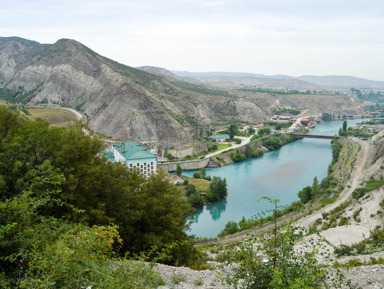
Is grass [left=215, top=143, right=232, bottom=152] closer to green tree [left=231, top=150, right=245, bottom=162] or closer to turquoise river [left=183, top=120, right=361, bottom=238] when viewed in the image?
green tree [left=231, top=150, right=245, bottom=162]

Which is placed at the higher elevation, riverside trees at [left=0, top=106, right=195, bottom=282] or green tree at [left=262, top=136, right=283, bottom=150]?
A: riverside trees at [left=0, top=106, right=195, bottom=282]

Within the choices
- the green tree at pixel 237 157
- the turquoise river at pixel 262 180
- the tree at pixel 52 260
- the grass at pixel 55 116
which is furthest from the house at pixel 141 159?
the tree at pixel 52 260

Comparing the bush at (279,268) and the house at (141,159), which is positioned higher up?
the bush at (279,268)

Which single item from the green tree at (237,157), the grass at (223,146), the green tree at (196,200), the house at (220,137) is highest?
the house at (220,137)

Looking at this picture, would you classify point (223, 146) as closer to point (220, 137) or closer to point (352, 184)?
point (220, 137)

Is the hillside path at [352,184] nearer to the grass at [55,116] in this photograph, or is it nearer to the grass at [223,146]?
the grass at [223,146]

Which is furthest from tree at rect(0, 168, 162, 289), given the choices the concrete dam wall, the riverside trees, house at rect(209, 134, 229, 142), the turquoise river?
house at rect(209, 134, 229, 142)

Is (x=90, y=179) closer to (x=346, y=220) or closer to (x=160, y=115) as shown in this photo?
(x=346, y=220)
